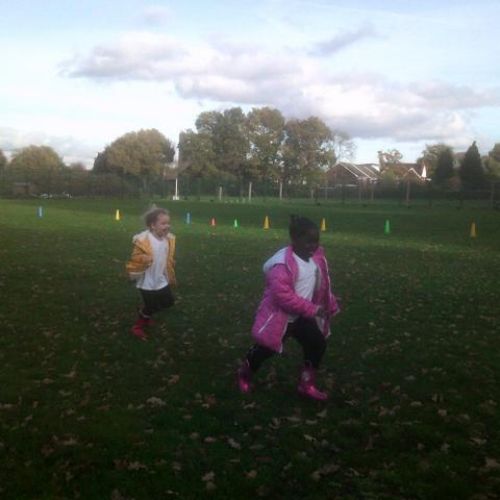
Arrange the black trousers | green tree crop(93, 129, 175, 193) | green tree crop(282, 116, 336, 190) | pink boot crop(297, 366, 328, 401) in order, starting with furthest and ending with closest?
green tree crop(93, 129, 175, 193)
green tree crop(282, 116, 336, 190)
the black trousers
pink boot crop(297, 366, 328, 401)

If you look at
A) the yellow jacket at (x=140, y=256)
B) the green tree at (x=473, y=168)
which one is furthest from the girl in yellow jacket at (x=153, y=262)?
the green tree at (x=473, y=168)

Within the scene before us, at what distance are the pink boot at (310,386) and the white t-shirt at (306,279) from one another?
58 centimetres

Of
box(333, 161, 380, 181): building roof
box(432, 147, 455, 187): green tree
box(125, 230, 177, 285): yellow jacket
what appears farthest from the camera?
box(333, 161, 380, 181): building roof

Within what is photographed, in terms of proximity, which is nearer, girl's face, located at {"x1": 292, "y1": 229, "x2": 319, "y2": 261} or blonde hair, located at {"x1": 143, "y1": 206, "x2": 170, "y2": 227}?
girl's face, located at {"x1": 292, "y1": 229, "x2": 319, "y2": 261}

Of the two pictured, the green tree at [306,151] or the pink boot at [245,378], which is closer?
the pink boot at [245,378]

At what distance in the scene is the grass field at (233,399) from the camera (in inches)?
180

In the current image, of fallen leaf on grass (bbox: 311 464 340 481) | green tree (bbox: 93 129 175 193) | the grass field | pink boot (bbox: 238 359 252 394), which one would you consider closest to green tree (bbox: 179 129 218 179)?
green tree (bbox: 93 129 175 193)

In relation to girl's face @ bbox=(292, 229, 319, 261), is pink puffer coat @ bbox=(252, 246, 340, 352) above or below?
below

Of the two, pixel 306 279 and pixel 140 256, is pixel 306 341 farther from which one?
pixel 140 256

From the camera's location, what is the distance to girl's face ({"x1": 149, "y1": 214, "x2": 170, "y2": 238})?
800 centimetres

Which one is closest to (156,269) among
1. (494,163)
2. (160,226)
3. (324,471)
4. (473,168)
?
(160,226)

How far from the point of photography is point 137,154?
306 ft

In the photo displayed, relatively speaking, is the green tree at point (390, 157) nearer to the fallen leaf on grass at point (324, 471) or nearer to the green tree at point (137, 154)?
the green tree at point (137, 154)

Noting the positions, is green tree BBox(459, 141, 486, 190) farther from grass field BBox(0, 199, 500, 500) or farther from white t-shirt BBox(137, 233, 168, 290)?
white t-shirt BBox(137, 233, 168, 290)
